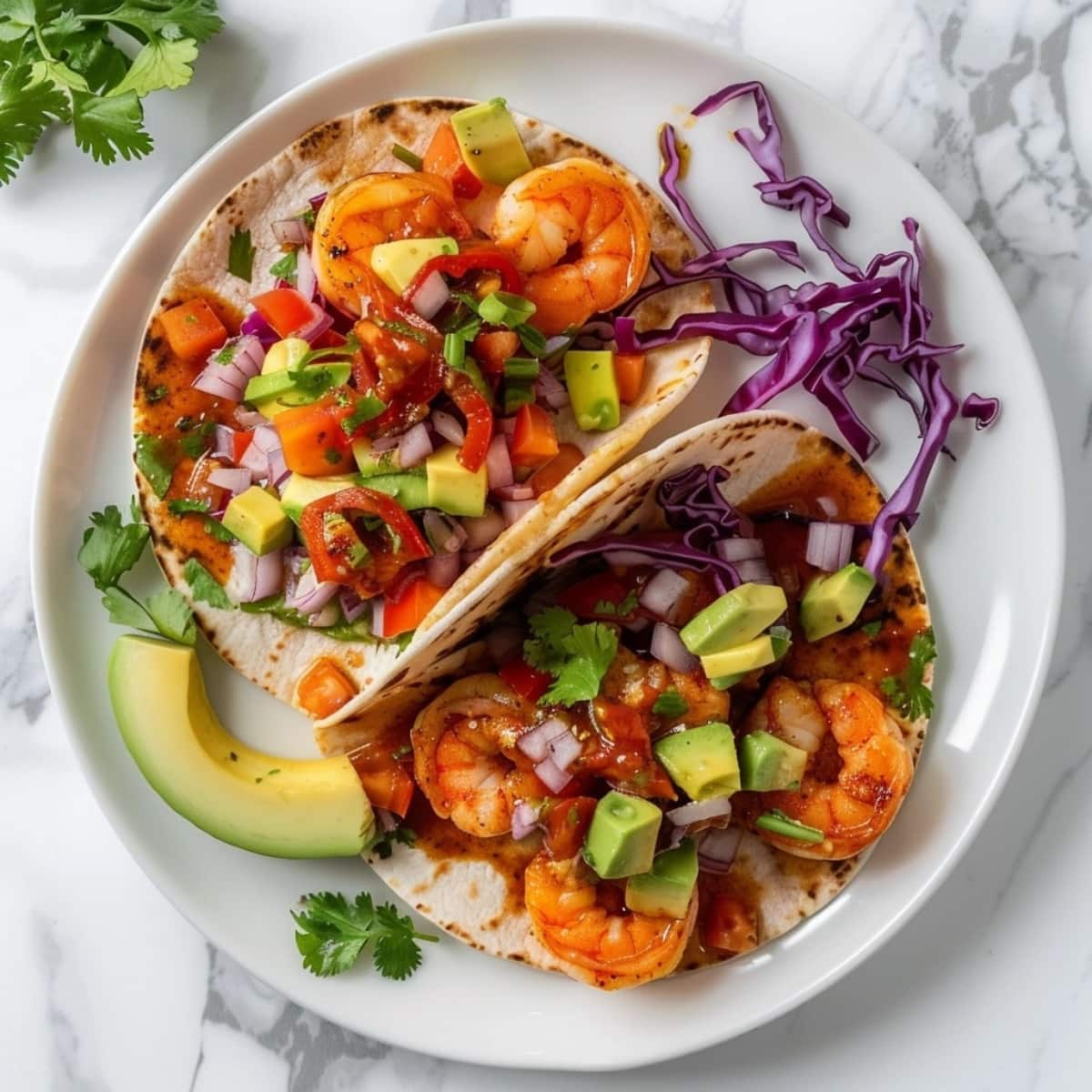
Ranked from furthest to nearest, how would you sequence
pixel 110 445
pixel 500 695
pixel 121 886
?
1. pixel 121 886
2. pixel 110 445
3. pixel 500 695

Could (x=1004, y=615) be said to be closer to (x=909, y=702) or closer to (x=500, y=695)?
(x=909, y=702)

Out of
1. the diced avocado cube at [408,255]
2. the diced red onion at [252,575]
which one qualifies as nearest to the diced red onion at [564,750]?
the diced red onion at [252,575]

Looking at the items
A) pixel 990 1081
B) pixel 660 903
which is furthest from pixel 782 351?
pixel 990 1081

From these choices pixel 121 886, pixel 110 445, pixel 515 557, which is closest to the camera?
pixel 515 557

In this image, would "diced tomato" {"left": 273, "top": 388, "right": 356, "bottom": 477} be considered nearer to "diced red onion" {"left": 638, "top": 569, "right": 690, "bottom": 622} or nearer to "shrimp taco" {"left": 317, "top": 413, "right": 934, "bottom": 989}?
"shrimp taco" {"left": 317, "top": 413, "right": 934, "bottom": 989}

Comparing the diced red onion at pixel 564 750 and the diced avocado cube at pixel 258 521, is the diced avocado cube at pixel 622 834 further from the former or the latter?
the diced avocado cube at pixel 258 521

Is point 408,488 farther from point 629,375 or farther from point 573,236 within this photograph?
point 573,236

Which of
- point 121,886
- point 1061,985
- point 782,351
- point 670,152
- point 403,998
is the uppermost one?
point 670,152
